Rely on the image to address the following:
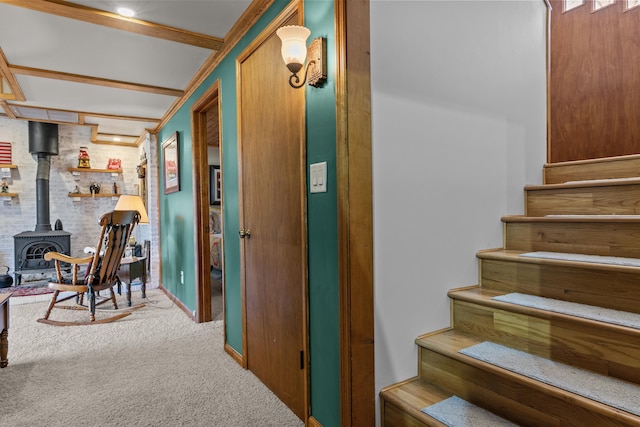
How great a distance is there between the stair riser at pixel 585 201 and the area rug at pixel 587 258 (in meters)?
0.31

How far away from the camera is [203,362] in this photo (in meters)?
2.57

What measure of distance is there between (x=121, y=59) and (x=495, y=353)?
3333 mm

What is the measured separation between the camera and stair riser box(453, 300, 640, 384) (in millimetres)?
1212

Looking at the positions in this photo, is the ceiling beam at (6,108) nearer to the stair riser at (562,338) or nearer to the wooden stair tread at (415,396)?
the wooden stair tread at (415,396)

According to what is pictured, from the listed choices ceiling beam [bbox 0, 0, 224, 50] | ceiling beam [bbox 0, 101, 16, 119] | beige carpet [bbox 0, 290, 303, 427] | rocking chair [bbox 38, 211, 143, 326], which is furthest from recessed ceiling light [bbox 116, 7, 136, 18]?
ceiling beam [bbox 0, 101, 16, 119]

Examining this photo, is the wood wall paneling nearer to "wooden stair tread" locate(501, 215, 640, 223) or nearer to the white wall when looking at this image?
the white wall

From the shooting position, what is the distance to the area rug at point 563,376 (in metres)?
1.10

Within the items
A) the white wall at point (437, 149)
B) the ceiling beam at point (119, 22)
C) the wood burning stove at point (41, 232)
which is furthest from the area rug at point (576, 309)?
the wood burning stove at point (41, 232)

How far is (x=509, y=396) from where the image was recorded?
1293mm

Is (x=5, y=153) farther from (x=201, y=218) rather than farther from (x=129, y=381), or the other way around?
(x=129, y=381)

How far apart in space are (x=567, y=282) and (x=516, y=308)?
0.27 metres

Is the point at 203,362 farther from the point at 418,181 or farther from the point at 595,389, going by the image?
the point at 595,389

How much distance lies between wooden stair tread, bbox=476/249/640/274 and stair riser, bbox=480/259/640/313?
2cm

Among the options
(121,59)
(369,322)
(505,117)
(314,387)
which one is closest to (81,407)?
(314,387)
